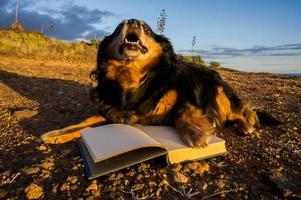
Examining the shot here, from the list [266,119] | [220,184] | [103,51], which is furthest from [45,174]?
[266,119]

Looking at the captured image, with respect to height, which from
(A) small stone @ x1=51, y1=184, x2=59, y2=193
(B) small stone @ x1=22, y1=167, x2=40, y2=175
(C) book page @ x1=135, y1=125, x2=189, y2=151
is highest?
(C) book page @ x1=135, y1=125, x2=189, y2=151

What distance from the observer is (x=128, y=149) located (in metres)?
2.65

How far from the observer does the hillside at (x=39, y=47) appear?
1545 centimetres

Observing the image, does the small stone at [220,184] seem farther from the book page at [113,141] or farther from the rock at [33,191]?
the rock at [33,191]

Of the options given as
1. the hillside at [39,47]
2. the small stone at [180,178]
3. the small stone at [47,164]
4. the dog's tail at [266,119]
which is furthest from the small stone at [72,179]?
the hillside at [39,47]

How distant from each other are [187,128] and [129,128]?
548 millimetres

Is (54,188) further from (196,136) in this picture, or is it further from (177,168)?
(196,136)

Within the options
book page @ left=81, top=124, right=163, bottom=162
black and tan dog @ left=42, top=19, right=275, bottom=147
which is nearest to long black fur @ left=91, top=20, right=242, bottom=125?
black and tan dog @ left=42, top=19, right=275, bottom=147

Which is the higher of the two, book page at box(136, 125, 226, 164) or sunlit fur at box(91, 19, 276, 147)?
sunlit fur at box(91, 19, 276, 147)

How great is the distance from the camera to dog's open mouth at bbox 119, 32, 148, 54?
158 inches

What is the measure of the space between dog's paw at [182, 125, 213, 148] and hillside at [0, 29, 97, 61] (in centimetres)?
1257

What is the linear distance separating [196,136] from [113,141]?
0.73m

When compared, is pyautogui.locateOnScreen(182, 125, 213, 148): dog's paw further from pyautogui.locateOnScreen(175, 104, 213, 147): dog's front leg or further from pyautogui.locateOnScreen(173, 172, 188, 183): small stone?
pyautogui.locateOnScreen(173, 172, 188, 183): small stone

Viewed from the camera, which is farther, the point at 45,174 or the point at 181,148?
the point at 181,148
